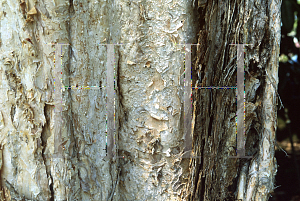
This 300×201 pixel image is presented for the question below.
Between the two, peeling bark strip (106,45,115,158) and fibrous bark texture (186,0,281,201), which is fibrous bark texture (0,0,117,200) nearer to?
peeling bark strip (106,45,115,158)

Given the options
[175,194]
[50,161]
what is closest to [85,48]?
[50,161]

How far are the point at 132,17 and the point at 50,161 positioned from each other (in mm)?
383

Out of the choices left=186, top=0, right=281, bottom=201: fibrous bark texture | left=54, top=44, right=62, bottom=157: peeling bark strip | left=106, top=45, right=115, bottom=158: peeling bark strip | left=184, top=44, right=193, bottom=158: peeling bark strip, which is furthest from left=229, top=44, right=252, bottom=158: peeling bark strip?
left=54, top=44, right=62, bottom=157: peeling bark strip

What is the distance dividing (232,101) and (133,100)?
0.24m

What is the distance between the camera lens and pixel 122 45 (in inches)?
25.3

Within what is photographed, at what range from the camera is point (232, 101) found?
2.12 ft

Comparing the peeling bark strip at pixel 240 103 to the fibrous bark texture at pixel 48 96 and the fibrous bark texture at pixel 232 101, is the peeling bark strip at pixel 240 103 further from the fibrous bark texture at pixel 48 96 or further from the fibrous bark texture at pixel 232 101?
the fibrous bark texture at pixel 48 96

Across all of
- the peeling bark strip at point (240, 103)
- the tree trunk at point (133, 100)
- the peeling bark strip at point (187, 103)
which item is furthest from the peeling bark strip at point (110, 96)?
the peeling bark strip at point (240, 103)

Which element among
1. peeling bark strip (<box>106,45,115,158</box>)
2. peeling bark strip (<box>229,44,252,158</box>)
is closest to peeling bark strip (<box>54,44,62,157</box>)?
peeling bark strip (<box>106,45,115,158</box>)

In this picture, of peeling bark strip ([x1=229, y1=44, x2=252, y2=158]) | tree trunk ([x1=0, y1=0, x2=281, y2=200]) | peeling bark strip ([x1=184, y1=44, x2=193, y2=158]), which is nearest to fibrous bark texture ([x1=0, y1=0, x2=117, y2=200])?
tree trunk ([x1=0, y1=0, x2=281, y2=200])

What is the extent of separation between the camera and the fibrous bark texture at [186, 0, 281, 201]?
624mm

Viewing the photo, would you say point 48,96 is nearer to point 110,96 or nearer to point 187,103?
point 110,96

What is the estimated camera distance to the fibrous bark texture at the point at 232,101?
62cm

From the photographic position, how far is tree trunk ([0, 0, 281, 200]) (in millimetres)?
594
